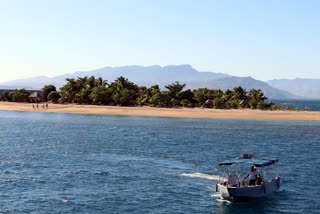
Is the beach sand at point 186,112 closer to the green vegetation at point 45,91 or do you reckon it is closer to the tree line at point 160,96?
the tree line at point 160,96

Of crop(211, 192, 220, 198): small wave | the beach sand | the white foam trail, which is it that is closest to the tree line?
the beach sand

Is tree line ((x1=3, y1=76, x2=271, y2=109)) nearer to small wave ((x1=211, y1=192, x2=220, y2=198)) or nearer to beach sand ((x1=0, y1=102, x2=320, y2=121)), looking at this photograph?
beach sand ((x1=0, y1=102, x2=320, y2=121))

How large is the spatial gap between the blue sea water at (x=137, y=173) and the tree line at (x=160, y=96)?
56.9 meters

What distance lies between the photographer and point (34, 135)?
56281mm

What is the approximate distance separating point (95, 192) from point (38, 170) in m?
8.34

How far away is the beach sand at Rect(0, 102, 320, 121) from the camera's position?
94.8 m

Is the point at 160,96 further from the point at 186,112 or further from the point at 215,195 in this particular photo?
the point at 215,195

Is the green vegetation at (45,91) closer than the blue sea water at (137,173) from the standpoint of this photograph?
No

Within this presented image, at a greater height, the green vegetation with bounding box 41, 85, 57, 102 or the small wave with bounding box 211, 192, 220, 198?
the green vegetation with bounding box 41, 85, 57, 102

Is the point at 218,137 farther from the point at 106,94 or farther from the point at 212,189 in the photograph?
the point at 106,94

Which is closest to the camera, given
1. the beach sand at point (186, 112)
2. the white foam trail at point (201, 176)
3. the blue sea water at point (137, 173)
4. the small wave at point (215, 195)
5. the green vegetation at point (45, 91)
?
the blue sea water at point (137, 173)

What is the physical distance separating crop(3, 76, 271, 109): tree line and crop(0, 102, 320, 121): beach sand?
14.6ft

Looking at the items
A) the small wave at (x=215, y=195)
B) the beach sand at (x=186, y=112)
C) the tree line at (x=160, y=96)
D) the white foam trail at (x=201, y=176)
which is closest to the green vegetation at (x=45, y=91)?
the tree line at (x=160, y=96)

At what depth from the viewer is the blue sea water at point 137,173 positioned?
79.7 ft
